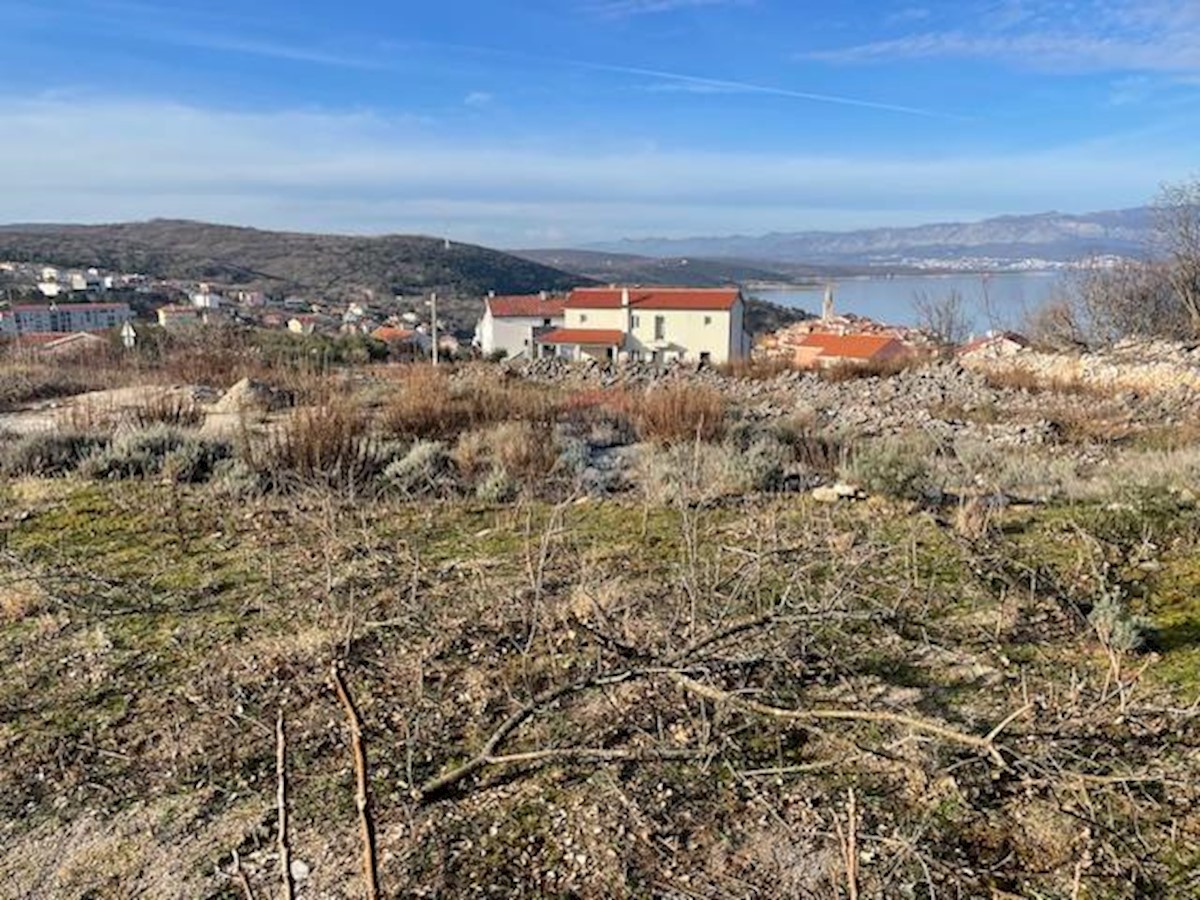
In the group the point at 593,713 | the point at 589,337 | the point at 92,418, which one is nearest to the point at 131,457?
the point at 92,418

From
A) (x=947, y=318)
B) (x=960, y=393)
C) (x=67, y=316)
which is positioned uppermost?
(x=67, y=316)

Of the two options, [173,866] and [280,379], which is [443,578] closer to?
[173,866]

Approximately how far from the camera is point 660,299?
133ft

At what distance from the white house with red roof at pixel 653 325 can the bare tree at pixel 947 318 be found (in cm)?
795

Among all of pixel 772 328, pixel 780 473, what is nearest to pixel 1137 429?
pixel 780 473

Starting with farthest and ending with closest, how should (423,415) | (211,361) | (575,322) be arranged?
(575,322), (211,361), (423,415)

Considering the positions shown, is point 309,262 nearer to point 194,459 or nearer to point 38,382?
point 38,382

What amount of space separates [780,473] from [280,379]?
23.7ft

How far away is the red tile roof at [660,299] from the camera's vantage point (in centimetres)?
3972

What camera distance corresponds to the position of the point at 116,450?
649 centimetres

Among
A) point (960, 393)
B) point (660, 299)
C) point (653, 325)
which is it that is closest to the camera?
point (960, 393)

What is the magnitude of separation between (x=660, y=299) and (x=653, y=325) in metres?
1.21

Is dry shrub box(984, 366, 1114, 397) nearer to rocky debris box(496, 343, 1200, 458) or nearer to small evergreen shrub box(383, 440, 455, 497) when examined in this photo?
rocky debris box(496, 343, 1200, 458)

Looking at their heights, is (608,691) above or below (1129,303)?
below
